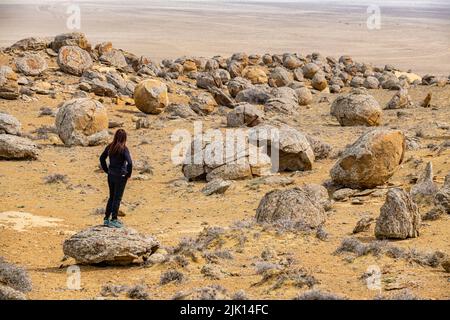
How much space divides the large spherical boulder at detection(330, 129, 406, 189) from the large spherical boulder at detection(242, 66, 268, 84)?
102 ft

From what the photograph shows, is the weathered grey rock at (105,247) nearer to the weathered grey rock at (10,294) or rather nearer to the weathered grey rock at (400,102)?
the weathered grey rock at (10,294)

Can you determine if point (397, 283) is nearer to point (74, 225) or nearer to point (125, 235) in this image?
point (125, 235)

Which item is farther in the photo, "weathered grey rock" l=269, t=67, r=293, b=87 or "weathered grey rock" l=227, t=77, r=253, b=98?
"weathered grey rock" l=269, t=67, r=293, b=87

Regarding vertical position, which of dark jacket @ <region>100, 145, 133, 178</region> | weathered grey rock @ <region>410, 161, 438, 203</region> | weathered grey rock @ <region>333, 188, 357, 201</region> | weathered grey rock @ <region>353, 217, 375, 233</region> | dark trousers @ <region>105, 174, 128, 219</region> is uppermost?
dark jacket @ <region>100, 145, 133, 178</region>

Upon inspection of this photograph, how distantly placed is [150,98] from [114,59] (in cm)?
1186

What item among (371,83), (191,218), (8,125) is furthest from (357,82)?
(191,218)

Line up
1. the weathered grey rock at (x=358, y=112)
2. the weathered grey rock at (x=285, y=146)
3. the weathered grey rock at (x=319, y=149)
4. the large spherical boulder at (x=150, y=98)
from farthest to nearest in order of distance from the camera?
1. the large spherical boulder at (x=150, y=98)
2. the weathered grey rock at (x=358, y=112)
3. the weathered grey rock at (x=319, y=149)
4. the weathered grey rock at (x=285, y=146)

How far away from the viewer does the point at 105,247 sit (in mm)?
11773

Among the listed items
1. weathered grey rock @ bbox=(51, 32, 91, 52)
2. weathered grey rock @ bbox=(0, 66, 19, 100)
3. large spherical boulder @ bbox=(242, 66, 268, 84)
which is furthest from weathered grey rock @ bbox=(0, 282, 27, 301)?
large spherical boulder @ bbox=(242, 66, 268, 84)

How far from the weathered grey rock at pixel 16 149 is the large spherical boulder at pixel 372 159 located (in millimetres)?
11315

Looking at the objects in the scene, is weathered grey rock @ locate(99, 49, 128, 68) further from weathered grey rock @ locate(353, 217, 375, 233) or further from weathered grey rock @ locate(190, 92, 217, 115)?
weathered grey rock @ locate(353, 217, 375, 233)

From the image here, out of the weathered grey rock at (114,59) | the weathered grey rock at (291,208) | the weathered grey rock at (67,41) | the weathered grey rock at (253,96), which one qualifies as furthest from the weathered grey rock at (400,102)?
the weathered grey rock at (291,208)

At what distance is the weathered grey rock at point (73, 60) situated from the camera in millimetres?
40097

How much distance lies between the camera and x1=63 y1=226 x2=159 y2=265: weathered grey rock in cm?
1177
